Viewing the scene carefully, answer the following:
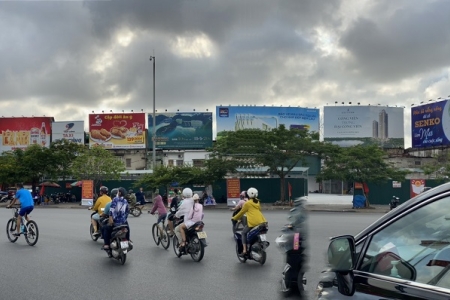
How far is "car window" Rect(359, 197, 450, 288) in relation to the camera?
2.58m

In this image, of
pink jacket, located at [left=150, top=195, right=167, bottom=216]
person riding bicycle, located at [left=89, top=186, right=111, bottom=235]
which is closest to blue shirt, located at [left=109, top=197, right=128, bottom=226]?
person riding bicycle, located at [left=89, top=186, right=111, bottom=235]

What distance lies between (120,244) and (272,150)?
2605cm

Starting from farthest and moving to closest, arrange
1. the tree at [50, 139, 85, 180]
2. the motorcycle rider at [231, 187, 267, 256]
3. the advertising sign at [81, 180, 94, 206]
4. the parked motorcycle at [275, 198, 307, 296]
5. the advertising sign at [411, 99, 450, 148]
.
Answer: the advertising sign at [411, 99, 450, 148]
the tree at [50, 139, 85, 180]
the advertising sign at [81, 180, 94, 206]
the motorcycle rider at [231, 187, 267, 256]
the parked motorcycle at [275, 198, 307, 296]

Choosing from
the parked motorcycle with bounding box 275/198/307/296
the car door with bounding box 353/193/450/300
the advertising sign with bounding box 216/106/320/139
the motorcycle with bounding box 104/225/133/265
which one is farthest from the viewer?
the advertising sign with bounding box 216/106/320/139

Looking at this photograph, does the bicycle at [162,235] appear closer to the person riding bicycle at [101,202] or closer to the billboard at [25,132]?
the person riding bicycle at [101,202]

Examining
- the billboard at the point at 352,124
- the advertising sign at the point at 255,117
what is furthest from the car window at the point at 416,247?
the billboard at the point at 352,124

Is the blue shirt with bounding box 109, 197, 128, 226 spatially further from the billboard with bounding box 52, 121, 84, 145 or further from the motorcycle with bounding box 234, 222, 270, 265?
the billboard with bounding box 52, 121, 84, 145

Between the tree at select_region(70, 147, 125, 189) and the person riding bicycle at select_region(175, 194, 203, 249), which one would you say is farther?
the tree at select_region(70, 147, 125, 189)

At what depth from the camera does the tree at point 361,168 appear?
34.5 m

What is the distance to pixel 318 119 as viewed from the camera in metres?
64.5

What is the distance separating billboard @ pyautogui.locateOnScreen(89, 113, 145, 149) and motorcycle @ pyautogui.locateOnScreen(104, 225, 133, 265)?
2039 inches

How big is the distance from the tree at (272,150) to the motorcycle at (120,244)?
2558cm

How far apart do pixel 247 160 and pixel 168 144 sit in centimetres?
2576

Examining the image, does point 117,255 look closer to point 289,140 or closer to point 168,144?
point 289,140
